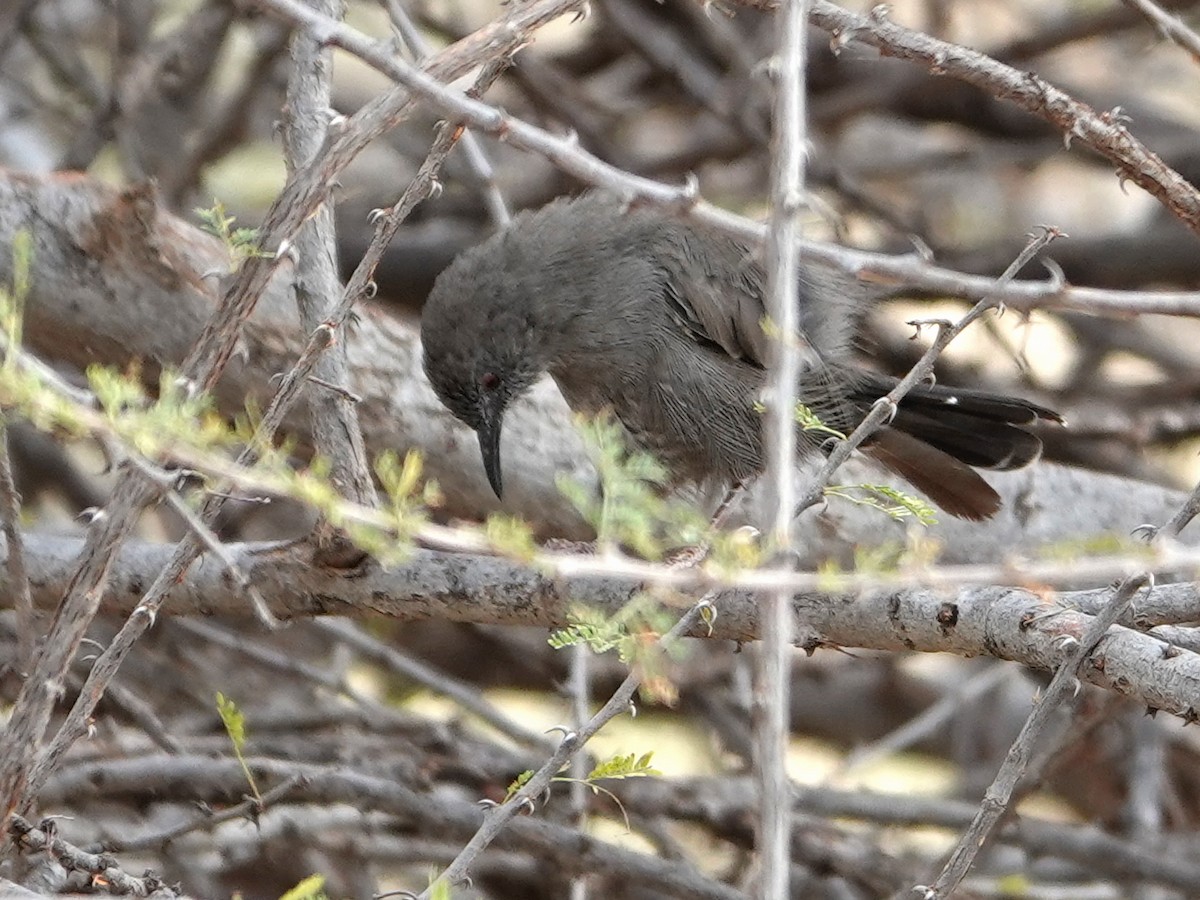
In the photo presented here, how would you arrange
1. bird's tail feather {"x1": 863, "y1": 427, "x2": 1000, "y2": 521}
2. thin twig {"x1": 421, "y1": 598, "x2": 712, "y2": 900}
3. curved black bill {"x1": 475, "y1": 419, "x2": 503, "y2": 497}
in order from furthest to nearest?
bird's tail feather {"x1": 863, "y1": 427, "x2": 1000, "y2": 521}
curved black bill {"x1": 475, "y1": 419, "x2": 503, "y2": 497}
thin twig {"x1": 421, "y1": 598, "x2": 712, "y2": 900}

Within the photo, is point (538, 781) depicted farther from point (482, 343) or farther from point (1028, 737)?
point (482, 343)

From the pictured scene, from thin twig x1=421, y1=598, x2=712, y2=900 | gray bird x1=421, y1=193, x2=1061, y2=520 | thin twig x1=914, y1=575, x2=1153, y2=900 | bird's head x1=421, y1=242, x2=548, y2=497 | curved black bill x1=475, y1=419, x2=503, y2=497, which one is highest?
gray bird x1=421, y1=193, x2=1061, y2=520

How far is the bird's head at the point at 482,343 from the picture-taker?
4.32m

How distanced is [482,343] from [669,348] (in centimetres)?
55

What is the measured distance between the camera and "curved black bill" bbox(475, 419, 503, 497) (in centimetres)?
430

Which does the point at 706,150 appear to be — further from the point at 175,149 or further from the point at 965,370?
the point at 175,149

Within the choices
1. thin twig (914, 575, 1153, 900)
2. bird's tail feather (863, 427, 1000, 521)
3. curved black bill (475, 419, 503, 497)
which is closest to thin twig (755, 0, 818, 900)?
thin twig (914, 575, 1153, 900)

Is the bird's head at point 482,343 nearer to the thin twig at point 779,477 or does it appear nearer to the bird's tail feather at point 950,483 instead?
the bird's tail feather at point 950,483

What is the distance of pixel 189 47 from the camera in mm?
5586

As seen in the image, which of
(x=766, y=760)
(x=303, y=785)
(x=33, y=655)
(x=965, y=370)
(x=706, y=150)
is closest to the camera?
(x=766, y=760)

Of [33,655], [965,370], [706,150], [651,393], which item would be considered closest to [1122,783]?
[965,370]

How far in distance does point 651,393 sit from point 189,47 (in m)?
2.32

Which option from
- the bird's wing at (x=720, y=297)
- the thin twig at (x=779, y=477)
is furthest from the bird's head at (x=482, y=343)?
the thin twig at (x=779, y=477)

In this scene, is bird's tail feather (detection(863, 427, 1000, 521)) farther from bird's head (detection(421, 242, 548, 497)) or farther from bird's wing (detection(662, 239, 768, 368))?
bird's head (detection(421, 242, 548, 497))
